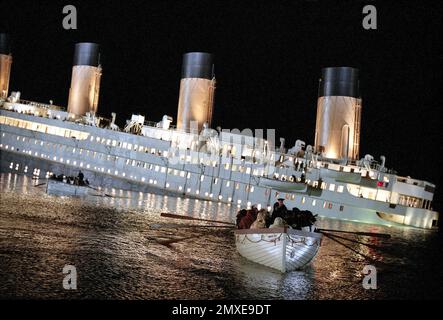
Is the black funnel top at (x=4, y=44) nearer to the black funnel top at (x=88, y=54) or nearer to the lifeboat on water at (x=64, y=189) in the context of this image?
the black funnel top at (x=88, y=54)

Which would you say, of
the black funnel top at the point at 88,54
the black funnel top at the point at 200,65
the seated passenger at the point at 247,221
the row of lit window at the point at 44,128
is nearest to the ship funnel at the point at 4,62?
the row of lit window at the point at 44,128

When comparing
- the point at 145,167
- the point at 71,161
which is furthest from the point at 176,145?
the point at 71,161

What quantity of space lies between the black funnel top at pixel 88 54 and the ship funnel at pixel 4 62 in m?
11.1

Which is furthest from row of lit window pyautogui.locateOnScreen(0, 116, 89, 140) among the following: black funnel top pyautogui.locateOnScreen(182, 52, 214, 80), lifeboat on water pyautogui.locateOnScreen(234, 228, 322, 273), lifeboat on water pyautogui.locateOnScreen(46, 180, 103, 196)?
lifeboat on water pyautogui.locateOnScreen(234, 228, 322, 273)

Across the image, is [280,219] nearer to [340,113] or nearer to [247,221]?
[247,221]

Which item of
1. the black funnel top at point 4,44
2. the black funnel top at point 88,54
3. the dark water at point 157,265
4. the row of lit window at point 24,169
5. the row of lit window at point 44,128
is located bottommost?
the dark water at point 157,265

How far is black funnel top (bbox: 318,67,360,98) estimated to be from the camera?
120ft

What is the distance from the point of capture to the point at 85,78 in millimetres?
47062

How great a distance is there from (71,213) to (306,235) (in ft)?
36.5

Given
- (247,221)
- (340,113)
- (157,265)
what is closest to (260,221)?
(247,221)

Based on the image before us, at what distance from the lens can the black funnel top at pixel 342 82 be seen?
120 feet

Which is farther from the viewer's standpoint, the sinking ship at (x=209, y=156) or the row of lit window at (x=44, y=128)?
the row of lit window at (x=44, y=128)

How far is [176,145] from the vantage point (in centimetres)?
3903
